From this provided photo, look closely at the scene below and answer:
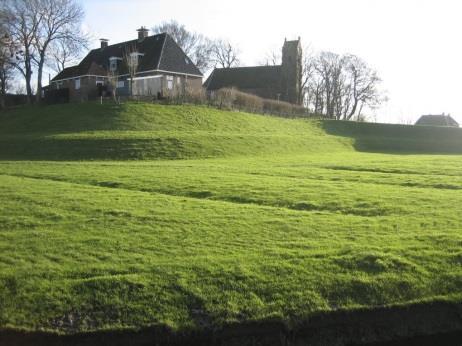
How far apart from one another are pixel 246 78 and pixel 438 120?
4379 cm

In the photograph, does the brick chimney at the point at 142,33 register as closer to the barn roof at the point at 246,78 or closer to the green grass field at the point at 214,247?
the barn roof at the point at 246,78

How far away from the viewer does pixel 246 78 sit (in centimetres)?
8162

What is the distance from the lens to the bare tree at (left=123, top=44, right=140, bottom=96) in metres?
52.0

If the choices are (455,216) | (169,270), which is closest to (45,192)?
(169,270)

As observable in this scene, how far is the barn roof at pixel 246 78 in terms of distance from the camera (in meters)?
80.3

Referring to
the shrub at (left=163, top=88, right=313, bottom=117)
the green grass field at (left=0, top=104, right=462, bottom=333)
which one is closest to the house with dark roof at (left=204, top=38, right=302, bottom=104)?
the shrub at (left=163, top=88, right=313, bottom=117)

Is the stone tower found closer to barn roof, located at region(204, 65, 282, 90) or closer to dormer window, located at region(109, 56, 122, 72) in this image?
barn roof, located at region(204, 65, 282, 90)

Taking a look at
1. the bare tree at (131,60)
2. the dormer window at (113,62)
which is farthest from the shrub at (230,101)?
the dormer window at (113,62)

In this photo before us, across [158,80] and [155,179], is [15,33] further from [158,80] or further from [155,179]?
[155,179]

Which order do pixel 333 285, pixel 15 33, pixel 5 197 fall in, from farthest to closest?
pixel 15 33 < pixel 5 197 < pixel 333 285

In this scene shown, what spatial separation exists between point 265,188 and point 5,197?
8.28 metres

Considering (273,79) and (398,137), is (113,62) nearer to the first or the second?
(273,79)

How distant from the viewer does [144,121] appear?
40.9 meters

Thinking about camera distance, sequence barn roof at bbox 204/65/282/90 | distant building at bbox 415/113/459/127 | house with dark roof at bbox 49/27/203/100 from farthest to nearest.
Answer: distant building at bbox 415/113/459/127
barn roof at bbox 204/65/282/90
house with dark roof at bbox 49/27/203/100
